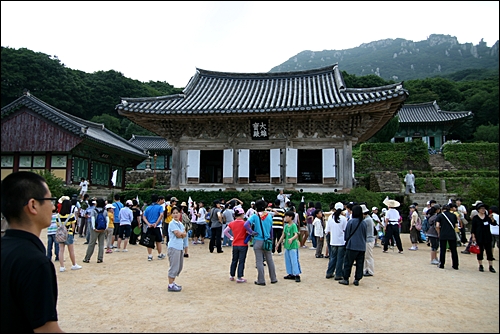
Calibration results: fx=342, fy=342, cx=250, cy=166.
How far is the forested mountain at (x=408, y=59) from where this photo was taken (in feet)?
282

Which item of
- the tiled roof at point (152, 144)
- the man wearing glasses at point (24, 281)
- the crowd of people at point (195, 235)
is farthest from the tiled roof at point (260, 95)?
the tiled roof at point (152, 144)

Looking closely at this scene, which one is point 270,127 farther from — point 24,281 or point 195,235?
point 24,281

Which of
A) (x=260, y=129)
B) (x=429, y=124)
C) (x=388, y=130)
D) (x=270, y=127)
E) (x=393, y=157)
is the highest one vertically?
(x=429, y=124)

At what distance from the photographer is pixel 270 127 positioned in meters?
18.2

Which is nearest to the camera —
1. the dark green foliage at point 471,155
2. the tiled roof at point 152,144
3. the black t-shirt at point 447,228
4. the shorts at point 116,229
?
the black t-shirt at point 447,228

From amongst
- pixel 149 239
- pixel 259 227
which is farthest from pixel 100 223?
pixel 259 227

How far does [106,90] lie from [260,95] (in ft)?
136

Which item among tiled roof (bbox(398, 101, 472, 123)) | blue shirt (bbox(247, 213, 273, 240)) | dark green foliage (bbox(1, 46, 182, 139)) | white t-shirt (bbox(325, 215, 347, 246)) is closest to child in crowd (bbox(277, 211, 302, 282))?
blue shirt (bbox(247, 213, 273, 240))

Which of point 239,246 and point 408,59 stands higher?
point 408,59

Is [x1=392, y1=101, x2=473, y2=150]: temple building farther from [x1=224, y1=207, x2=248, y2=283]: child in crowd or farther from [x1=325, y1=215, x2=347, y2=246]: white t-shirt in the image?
[x1=224, y1=207, x2=248, y2=283]: child in crowd

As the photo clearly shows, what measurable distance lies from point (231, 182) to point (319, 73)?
9997 mm

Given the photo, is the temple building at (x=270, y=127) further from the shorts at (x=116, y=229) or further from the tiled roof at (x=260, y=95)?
the shorts at (x=116, y=229)

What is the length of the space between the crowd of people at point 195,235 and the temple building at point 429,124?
28.3m

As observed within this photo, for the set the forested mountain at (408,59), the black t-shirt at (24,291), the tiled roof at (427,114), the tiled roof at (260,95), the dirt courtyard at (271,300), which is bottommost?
the dirt courtyard at (271,300)
